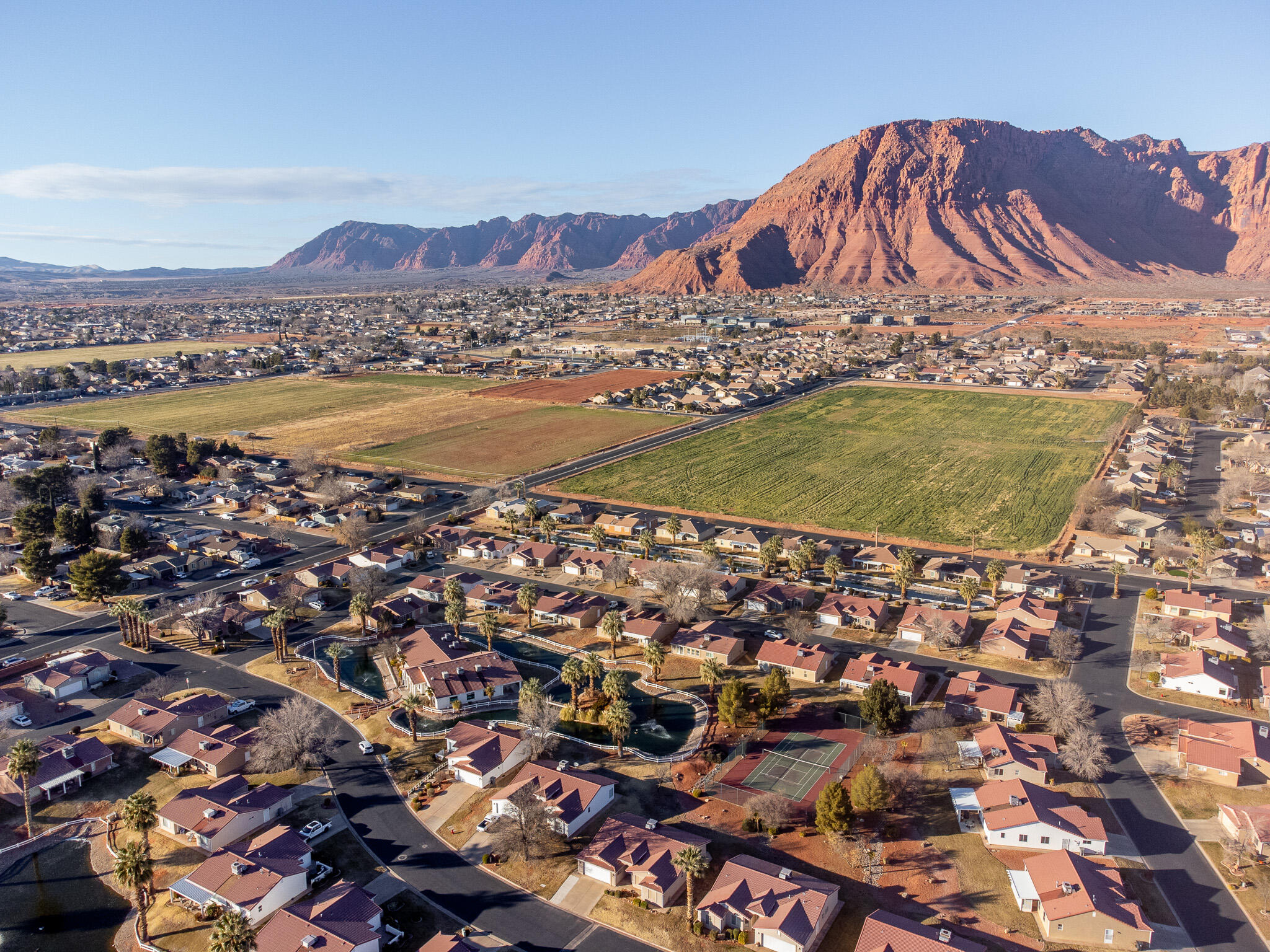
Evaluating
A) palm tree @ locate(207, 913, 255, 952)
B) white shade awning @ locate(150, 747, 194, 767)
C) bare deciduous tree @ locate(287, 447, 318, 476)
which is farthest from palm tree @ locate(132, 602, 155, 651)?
bare deciduous tree @ locate(287, 447, 318, 476)

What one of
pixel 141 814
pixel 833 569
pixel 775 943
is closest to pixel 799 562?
pixel 833 569

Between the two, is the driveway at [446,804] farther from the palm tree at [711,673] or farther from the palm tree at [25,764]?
the palm tree at [25,764]

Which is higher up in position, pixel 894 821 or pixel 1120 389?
pixel 1120 389

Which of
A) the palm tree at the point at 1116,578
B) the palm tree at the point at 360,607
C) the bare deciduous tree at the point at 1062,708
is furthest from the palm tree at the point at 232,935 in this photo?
the palm tree at the point at 1116,578

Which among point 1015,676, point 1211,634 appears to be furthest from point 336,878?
point 1211,634

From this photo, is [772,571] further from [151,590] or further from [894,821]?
[151,590]

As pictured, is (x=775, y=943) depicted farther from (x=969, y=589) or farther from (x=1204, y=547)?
(x=1204, y=547)
